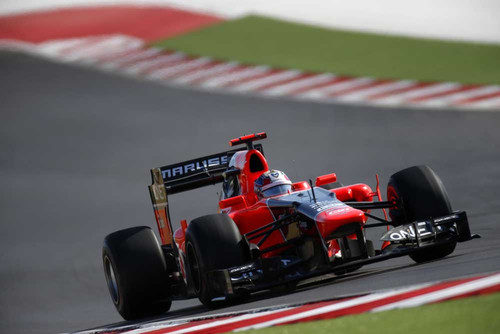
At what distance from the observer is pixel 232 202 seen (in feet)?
34.5

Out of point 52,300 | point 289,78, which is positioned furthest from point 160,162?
point 52,300

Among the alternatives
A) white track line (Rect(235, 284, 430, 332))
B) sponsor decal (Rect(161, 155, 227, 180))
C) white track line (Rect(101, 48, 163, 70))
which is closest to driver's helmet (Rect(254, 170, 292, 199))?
sponsor decal (Rect(161, 155, 227, 180))

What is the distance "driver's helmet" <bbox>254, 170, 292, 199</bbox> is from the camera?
10375 mm

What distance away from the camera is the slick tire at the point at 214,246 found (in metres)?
9.22

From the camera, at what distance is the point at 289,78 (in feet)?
78.1

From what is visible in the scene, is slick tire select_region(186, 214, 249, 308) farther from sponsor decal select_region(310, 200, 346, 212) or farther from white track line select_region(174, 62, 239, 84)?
white track line select_region(174, 62, 239, 84)

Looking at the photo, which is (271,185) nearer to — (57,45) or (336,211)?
(336,211)

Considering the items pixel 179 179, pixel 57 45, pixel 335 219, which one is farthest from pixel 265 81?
pixel 335 219

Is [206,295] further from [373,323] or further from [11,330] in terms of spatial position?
[373,323]

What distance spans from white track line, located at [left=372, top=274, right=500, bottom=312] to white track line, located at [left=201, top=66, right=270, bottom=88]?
17.1 meters

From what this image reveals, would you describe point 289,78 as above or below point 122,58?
below

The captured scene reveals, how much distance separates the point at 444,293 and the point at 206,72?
61.3 ft

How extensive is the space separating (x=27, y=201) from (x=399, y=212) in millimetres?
8632

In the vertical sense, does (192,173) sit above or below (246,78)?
below
